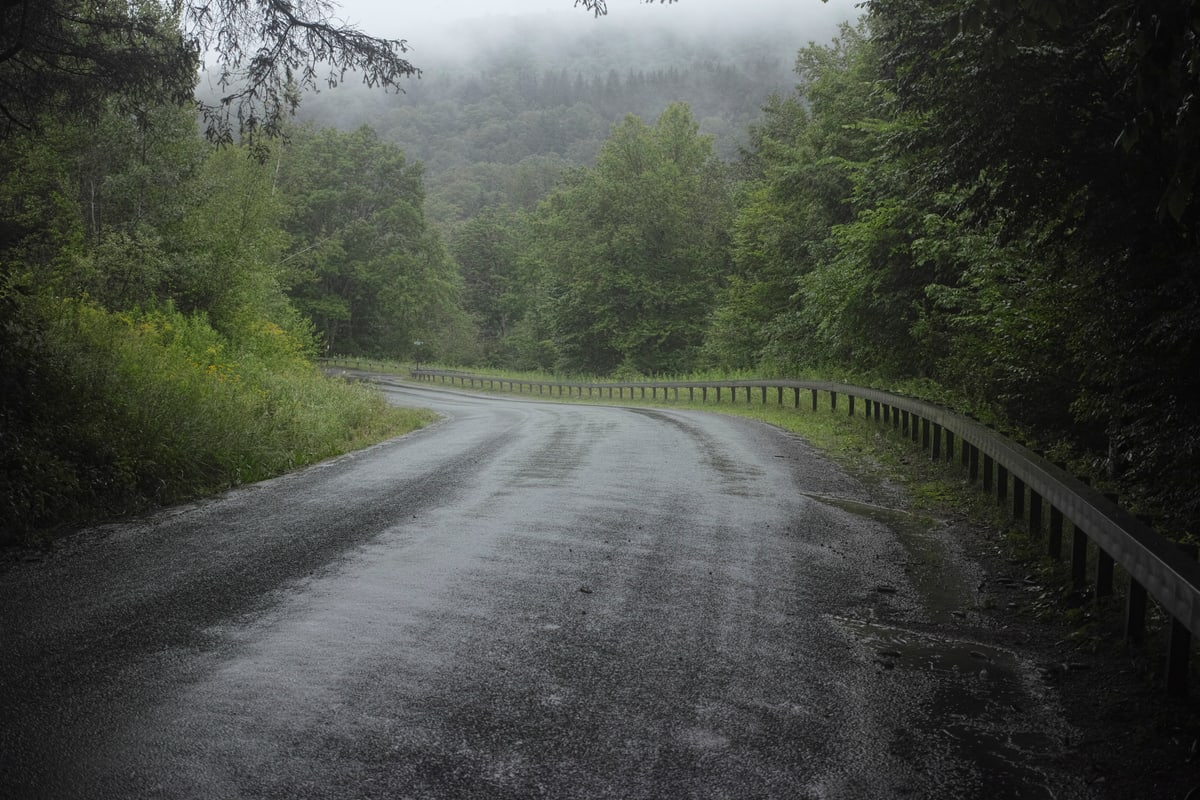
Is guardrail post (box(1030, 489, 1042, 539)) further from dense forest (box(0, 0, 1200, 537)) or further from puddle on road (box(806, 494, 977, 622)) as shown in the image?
dense forest (box(0, 0, 1200, 537))

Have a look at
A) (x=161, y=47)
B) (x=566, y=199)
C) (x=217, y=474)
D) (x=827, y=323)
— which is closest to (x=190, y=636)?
(x=217, y=474)

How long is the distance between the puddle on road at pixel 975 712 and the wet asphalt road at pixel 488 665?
0.02 m

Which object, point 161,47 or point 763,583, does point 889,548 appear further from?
point 161,47

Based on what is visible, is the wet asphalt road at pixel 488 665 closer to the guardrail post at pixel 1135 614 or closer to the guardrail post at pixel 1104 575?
the guardrail post at pixel 1135 614

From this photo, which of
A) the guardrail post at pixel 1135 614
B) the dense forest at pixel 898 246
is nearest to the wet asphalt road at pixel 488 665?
the guardrail post at pixel 1135 614

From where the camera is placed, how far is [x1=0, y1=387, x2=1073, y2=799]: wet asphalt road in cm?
344

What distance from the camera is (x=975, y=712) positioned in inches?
164

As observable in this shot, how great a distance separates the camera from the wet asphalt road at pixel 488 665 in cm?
344

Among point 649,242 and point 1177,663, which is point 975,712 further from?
point 649,242

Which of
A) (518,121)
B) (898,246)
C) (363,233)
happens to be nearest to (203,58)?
(898,246)

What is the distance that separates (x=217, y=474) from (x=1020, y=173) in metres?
9.21

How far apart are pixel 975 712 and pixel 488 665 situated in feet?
7.53

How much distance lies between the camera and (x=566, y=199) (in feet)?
196

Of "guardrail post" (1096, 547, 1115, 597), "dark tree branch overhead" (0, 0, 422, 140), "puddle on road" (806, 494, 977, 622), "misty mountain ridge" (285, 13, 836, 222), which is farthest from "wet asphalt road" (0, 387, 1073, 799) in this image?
"misty mountain ridge" (285, 13, 836, 222)
